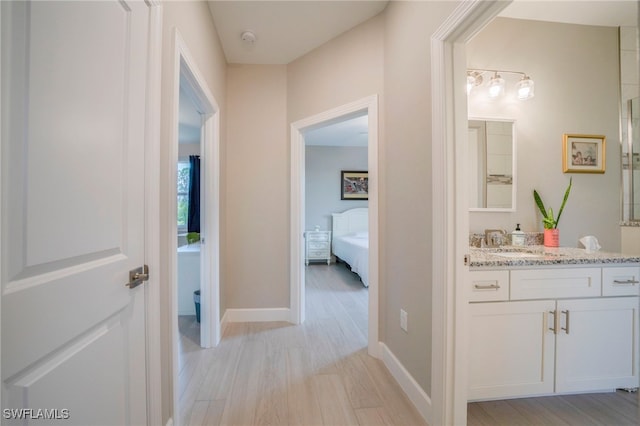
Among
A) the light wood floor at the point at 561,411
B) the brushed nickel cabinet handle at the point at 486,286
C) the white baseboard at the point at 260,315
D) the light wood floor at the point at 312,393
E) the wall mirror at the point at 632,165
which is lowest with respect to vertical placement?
the light wood floor at the point at 561,411

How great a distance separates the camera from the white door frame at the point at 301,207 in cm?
202

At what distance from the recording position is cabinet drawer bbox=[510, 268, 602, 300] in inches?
58.7

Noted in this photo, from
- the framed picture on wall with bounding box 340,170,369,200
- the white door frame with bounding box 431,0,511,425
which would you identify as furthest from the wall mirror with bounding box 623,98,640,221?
the framed picture on wall with bounding box 340,170,369,200

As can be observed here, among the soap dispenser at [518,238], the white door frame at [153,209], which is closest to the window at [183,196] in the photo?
the white door frame at [153,209]

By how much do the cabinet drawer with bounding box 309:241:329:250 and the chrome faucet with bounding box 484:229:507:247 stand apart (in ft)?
12.3

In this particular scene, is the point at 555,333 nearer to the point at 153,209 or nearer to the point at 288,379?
the point at 288,379

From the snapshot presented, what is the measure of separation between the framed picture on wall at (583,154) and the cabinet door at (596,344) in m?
1.10

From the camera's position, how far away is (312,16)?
204 cm

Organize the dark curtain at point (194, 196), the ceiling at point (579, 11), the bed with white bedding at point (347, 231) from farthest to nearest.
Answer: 1. the bed with white bedding at point (347, 231)
2. the dark curtain at point (194, 196)
3. the ceiling at point (579, 11)

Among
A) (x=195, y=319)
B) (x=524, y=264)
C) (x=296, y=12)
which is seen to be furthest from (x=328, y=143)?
(x=524, y=264)

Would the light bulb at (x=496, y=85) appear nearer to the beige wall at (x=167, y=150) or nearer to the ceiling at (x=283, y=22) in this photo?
the ceiling at (x=283, y=22)

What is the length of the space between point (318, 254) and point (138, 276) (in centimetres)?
464

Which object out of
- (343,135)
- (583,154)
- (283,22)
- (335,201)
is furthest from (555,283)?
(335,201)

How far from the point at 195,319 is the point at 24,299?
243 centimetres
